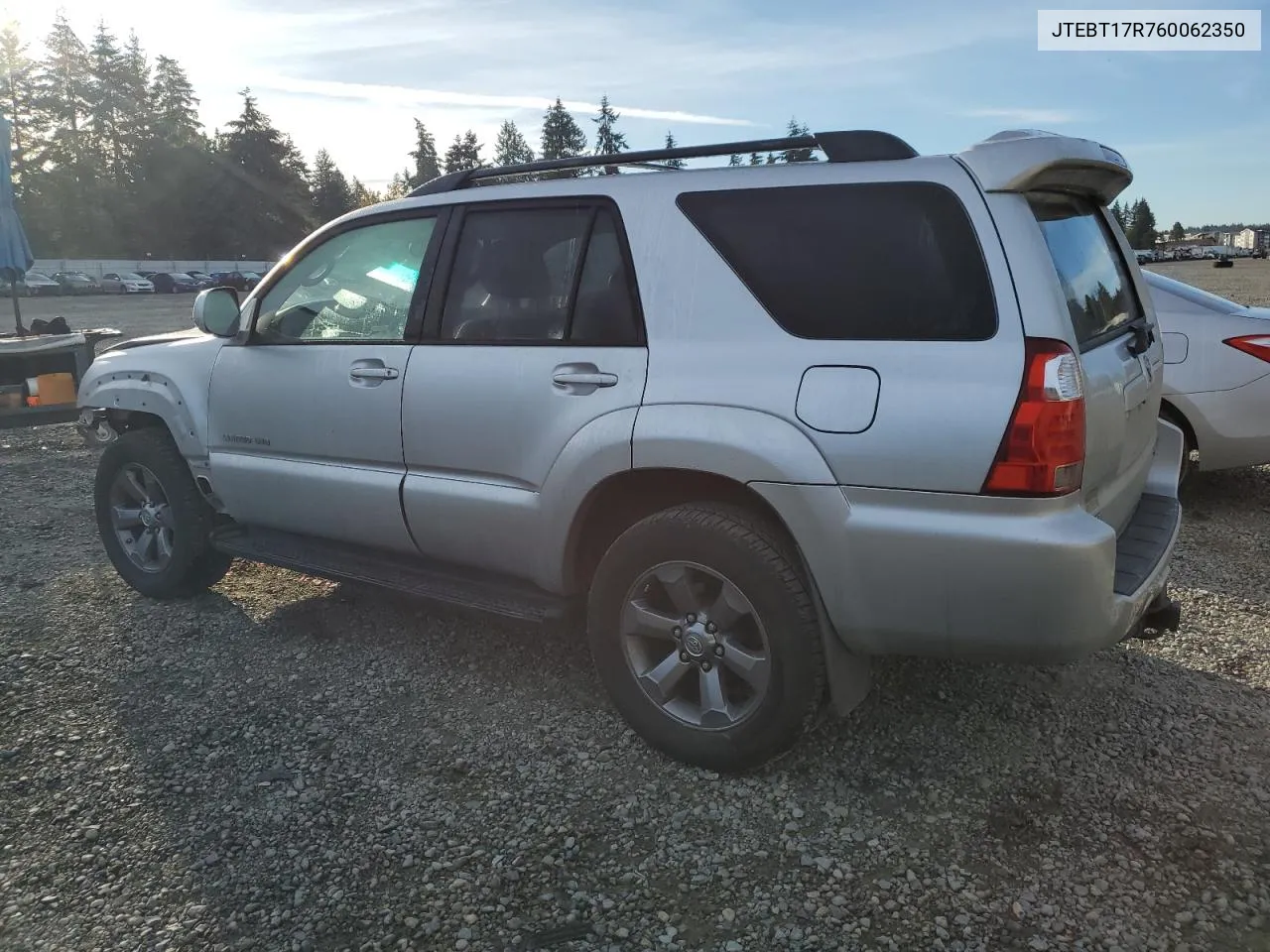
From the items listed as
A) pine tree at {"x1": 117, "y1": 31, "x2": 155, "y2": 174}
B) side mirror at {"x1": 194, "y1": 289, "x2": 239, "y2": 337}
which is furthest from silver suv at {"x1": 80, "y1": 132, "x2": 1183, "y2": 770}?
pine tree at {"x1": 117, "y1": 31, "x2": 155, "y2": 174}

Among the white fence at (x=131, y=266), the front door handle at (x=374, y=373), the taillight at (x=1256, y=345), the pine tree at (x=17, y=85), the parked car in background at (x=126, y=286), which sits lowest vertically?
the taillight at (x=1256, y=345)

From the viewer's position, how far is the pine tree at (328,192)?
80.8 m

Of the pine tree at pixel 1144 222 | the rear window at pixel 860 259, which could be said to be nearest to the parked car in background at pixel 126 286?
the rear window at pixel 860 259

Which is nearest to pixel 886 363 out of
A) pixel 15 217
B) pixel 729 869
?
pixel 729 869

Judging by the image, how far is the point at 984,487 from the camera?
247 cm

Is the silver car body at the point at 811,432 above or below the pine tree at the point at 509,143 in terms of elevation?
below

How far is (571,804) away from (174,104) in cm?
8974

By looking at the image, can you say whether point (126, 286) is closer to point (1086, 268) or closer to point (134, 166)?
point (134, 166)

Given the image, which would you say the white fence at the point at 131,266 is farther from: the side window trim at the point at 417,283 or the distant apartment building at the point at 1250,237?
the distant apartment building at the point at 1250,237

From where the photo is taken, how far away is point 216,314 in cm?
428

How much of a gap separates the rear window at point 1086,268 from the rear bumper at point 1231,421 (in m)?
2.60

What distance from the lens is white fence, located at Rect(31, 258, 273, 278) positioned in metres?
53.8

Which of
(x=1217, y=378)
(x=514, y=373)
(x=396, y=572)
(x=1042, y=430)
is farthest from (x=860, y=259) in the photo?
(x=1217, y=378)

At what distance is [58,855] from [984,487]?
278cm
